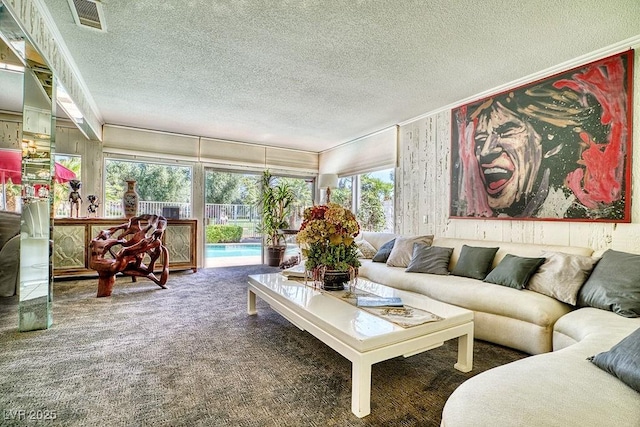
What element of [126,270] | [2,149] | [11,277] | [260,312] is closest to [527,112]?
[260,312]

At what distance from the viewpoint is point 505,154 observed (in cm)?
343

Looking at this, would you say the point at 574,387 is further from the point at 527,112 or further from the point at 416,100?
the point at 416,100

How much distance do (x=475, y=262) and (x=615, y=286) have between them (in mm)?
1097

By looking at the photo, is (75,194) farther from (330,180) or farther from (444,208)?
(444,208)

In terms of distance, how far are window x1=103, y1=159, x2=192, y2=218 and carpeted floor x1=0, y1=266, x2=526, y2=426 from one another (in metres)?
2.60

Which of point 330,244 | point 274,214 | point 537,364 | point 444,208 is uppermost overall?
point 444,208

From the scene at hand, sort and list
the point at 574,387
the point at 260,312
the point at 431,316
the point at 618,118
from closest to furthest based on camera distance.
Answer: the point at 574,387
the point at 431,316
the point at 618,118
the point at 260,312

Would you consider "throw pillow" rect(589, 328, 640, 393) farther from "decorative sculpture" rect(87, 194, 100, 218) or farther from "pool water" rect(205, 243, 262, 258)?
"decorative sculpture" rect(87, 194, 100, 218)

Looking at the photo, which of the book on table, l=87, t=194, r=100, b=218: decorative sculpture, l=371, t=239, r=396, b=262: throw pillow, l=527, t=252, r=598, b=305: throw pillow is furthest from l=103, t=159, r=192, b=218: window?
l=527, t=252, r=598, b=305: throw pillow

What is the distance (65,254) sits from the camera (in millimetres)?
4484

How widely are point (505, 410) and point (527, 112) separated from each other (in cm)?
320

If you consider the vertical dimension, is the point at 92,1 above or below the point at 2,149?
above

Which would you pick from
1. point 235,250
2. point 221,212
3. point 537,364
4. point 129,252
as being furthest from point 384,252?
point 235,250

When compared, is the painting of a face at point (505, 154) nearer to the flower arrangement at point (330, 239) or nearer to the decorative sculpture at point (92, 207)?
the flower arrangement at point (330, 239)
